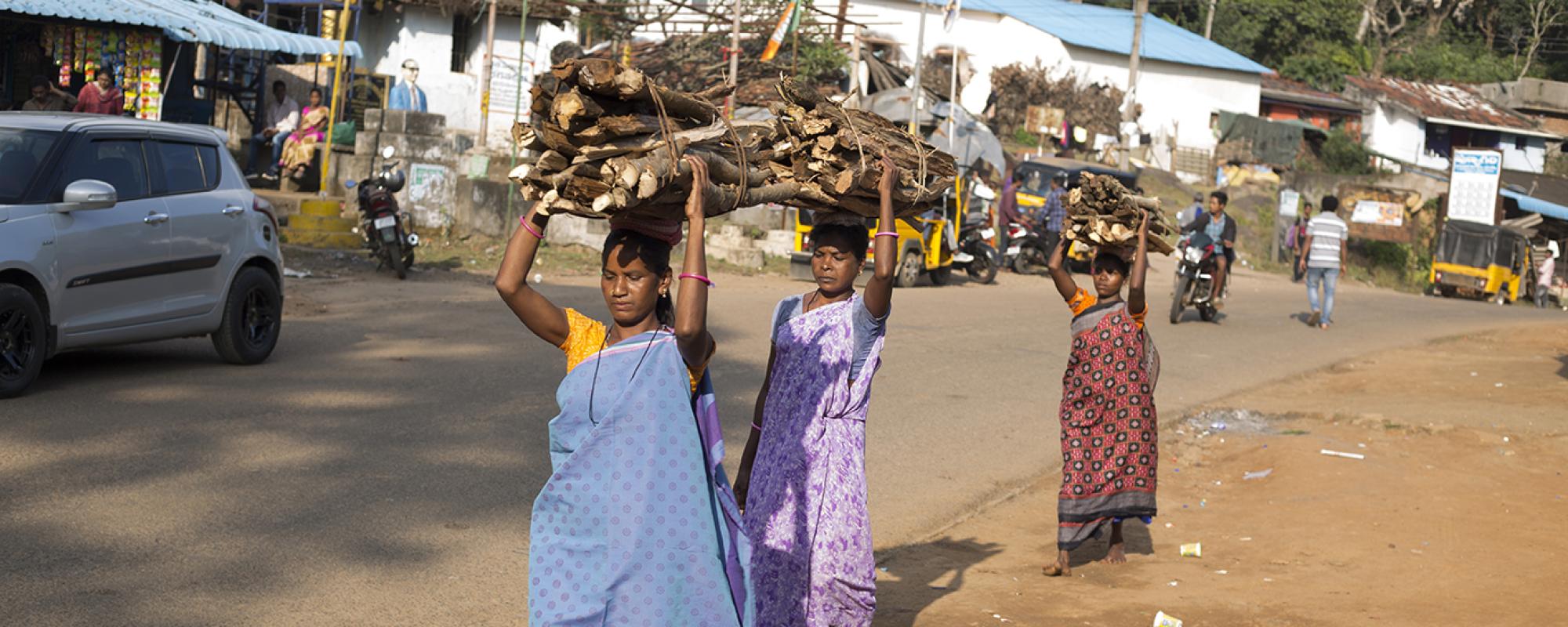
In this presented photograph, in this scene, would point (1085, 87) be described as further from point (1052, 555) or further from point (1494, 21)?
point (1052, 555)

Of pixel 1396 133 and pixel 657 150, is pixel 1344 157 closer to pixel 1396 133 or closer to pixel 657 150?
pixel 1396 133

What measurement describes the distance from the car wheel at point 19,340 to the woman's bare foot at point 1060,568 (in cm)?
567

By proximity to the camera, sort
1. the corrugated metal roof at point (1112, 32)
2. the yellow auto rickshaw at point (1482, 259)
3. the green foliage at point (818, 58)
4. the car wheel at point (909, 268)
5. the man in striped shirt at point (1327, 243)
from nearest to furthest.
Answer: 1. the man in striped shirt at point (1327, 243)
2. the car wheel at point (909, 268)
3. the green foliage at point (818, 58)
4. the yellow auto rickshaw at point (1482, 259)
5. the corrugated metal roof at point (1112, 32)

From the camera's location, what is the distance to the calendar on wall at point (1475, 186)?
32.6 m

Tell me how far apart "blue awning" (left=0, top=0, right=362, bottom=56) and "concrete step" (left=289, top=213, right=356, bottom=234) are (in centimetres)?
241

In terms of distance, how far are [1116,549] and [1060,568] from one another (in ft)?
1.52

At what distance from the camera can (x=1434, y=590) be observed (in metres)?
6.02

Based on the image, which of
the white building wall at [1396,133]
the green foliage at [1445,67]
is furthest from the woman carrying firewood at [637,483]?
the green foliage at [1445,67]

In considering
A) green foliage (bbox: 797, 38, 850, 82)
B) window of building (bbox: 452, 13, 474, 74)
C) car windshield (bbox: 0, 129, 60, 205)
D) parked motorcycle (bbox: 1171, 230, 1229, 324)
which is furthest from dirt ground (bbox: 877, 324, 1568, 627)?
window of building (bbox: 452, 13, 474, 74)

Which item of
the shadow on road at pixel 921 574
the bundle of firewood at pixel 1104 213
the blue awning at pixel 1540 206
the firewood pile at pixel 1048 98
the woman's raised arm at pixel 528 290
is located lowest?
the shadow on road at pixel 921 574

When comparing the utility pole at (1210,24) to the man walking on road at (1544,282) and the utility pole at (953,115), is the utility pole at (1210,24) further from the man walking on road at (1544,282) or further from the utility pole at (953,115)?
the utility pole at (953,115)

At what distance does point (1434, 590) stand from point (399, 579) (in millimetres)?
4267

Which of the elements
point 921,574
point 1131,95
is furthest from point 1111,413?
point 1131,95

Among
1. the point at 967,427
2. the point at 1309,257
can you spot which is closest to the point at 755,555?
the point at 967,427
